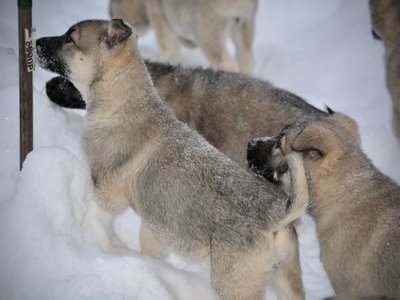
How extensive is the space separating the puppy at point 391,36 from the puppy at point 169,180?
2.62m

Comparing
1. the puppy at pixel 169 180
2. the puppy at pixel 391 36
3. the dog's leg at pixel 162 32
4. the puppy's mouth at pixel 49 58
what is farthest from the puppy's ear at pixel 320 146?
the dog's leg at pixel 162 32

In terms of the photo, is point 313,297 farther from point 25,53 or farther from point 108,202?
point 25,53

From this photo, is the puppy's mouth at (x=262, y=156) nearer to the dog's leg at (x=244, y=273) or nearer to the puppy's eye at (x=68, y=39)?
the dog's leg at (x=244, y=273)

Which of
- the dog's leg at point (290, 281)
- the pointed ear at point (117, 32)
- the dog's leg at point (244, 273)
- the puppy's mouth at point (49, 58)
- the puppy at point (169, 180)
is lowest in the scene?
the dog's leg at point (290, 281)

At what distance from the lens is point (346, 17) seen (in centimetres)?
866

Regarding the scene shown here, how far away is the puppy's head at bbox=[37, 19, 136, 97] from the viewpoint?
12.8 ft

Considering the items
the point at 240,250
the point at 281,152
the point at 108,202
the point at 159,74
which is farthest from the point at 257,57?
the point at 240,250

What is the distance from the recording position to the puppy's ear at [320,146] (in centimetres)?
380

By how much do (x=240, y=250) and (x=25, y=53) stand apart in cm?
204

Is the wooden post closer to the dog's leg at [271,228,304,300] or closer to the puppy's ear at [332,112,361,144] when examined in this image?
the dog's leg at [271,228,304,300]

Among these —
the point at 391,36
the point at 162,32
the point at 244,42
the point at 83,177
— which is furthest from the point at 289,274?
the point at 162,32

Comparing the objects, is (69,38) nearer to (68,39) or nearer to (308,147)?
(68,39)

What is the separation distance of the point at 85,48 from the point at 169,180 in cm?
122

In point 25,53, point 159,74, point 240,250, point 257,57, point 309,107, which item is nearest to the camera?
point 240,250
